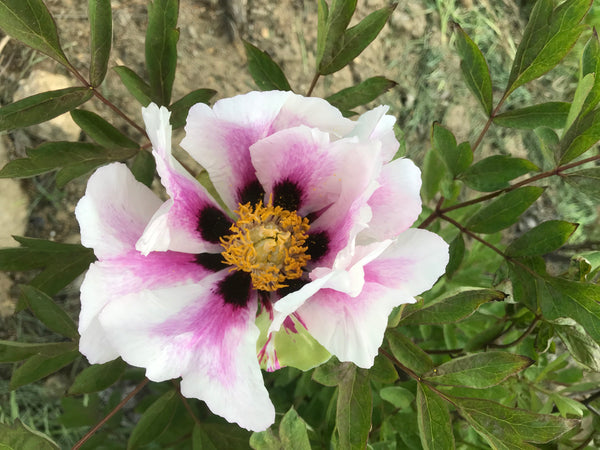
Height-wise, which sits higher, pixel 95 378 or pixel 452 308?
pixel 452 308

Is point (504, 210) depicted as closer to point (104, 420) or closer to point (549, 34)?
point (549, 34)

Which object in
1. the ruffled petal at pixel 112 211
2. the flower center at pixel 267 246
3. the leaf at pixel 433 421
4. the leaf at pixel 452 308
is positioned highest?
the ruffled petal at pixel 112 211

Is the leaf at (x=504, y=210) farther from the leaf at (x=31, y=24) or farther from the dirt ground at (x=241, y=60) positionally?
the dirt ground at (x=241, y=60)

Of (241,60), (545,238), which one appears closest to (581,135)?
→ (545,238)

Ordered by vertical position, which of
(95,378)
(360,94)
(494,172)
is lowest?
(95,378)

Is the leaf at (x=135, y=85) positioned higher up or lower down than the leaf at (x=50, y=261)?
higher up

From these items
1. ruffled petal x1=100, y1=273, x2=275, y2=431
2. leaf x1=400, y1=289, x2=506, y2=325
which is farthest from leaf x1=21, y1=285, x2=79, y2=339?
leaf x1=400, y1=289, x2=506, y2=325

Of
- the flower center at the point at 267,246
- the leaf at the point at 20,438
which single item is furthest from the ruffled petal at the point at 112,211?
the leaf at the point at 20,438
